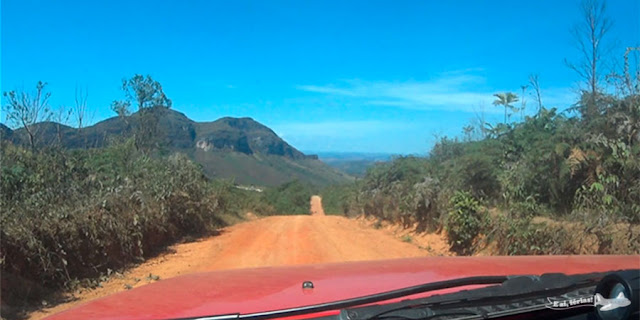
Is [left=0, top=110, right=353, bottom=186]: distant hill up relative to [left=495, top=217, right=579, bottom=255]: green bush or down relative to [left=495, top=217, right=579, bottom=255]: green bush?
up

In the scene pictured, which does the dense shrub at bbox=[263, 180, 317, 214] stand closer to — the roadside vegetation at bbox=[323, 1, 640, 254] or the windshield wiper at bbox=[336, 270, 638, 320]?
the roadside vegetation at bbox=[323, 1, 640, 254]

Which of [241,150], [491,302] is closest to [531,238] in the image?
[491,302]

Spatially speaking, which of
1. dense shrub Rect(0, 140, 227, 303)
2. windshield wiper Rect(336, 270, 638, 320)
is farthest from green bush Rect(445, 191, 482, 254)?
windshield wiper Rect(336, 270, 638, 320)

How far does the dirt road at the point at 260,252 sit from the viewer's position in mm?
9757

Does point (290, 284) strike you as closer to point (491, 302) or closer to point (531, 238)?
point (491, 302)

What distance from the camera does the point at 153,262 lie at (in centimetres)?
1126

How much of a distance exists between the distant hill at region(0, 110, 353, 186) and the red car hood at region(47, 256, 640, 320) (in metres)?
18.4

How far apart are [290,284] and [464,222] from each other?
8.97 metres

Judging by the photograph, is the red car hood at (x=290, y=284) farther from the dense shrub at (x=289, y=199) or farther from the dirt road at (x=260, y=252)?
the dense shrub at (x=289, y=199)

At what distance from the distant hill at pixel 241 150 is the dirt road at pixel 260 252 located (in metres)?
8.57

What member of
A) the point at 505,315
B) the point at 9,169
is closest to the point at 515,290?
the point at 505,315

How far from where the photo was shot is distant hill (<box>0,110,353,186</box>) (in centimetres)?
5911

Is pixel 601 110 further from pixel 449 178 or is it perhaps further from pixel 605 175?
pixel 449 178

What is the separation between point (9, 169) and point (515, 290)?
9.54 m
